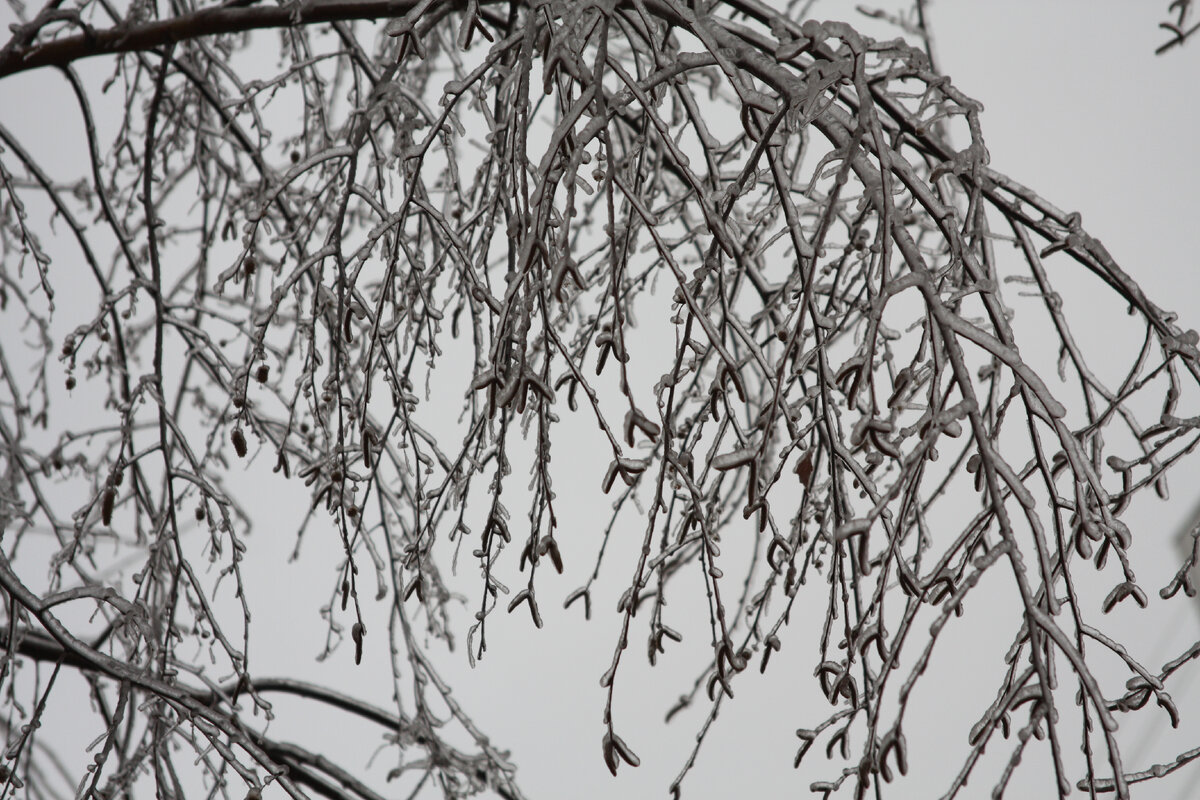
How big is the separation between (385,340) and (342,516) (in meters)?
0.13

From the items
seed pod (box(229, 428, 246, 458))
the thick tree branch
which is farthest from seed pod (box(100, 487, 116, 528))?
the thick tree branch

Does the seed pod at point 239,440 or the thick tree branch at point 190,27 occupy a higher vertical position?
the thick tree branch at point 190,27

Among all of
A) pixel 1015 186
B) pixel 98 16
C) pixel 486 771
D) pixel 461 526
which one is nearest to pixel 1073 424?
pixel 486 771

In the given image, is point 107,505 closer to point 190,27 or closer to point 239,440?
point 239,440

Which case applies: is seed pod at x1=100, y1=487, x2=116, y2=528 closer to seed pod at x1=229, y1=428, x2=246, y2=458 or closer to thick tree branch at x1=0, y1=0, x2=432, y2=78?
seed pod at x1=229, y1=428, x2=246, y2=458

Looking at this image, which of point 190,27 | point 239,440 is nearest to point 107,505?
point 239,440

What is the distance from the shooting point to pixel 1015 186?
0.68 metres

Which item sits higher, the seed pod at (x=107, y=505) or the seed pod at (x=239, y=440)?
the seed pod at (x=107, y=505)

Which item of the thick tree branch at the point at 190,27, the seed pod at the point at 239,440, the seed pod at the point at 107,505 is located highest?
the thick tree branch at the point at 190,27

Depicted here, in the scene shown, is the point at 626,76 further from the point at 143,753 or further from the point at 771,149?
the point at 143,753

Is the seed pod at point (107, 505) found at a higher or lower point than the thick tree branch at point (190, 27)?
lower

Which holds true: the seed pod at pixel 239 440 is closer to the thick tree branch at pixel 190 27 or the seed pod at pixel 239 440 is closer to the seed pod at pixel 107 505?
the seed pod at pixel 107 505

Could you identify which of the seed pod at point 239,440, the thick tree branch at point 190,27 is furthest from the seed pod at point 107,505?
the thick tree branch at point 190,27

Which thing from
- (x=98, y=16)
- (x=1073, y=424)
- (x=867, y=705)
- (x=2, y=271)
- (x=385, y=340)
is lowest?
(x=867, y=705)
